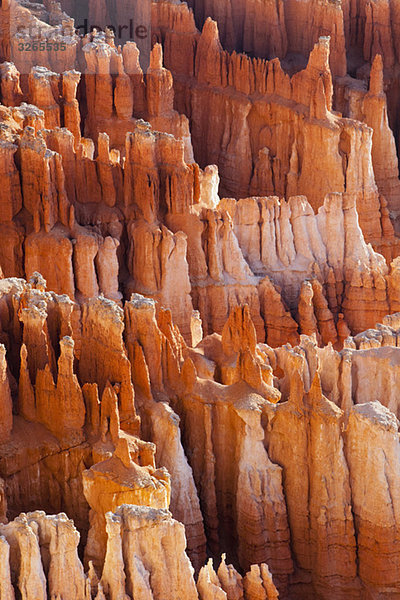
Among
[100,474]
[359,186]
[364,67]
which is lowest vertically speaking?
[100,474]

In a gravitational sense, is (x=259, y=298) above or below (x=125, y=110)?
below

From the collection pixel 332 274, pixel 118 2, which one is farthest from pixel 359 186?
pixel 118 2

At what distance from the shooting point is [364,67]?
4475 cm

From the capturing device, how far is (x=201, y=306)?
3259 cm

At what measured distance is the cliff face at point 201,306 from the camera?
21891mm

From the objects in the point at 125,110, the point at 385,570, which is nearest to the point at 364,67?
the point at 125,110

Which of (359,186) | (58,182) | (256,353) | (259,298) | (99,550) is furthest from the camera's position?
(359,186)

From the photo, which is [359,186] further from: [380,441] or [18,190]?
[380,441]

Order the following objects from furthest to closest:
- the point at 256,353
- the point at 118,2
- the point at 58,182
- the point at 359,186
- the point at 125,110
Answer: the point at 118,2 → the point at 359,186 → the point at 125,110 → the point at 58,182 → the point at 256,353

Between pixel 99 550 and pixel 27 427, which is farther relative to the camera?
pixel 27 427

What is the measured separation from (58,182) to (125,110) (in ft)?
24.4

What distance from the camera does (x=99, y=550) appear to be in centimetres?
2094

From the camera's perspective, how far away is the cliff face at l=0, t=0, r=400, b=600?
21.9 metres

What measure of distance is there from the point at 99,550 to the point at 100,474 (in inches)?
42.2
